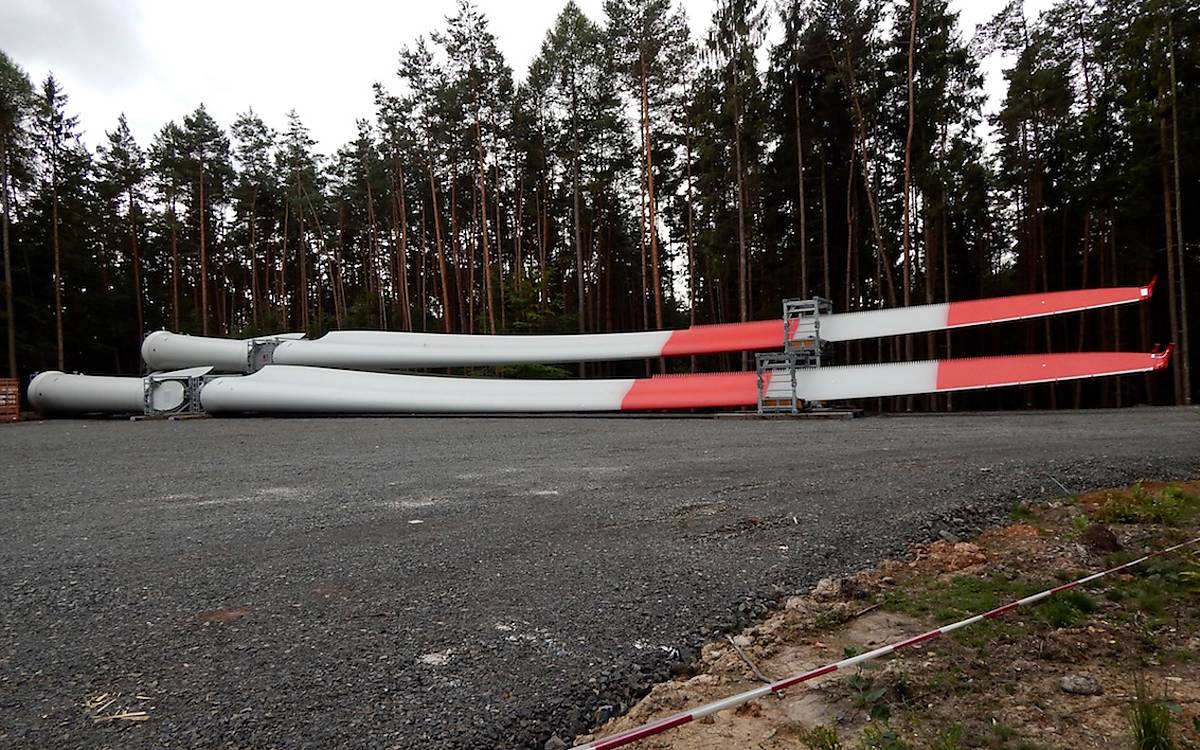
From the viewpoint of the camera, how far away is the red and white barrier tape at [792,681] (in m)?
1.26

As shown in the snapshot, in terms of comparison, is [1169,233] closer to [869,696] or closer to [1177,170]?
[1177,170]

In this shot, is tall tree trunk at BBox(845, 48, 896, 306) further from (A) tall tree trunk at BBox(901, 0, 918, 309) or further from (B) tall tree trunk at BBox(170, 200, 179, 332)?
(B) tall tree trunk at BBox(170, 200, 179, 332)

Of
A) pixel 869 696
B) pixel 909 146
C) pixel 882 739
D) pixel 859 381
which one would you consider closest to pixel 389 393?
pixel 859 381

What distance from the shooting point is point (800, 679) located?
1.49 metres

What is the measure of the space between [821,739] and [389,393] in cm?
1143

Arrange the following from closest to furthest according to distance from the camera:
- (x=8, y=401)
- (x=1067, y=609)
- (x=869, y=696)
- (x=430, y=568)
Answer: (x=869, y=696) < (x=1067, y=609) < (x=430, y=568) < (x=8, y=401)

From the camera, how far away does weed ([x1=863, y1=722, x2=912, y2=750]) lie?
1.21 meters

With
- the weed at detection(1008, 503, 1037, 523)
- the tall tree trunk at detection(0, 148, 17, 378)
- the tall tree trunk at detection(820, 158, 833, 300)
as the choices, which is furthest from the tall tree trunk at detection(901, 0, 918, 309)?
the tall tree trunk at detection(0, 148, 17, 378)

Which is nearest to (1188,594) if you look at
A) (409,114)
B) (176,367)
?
(176,367)

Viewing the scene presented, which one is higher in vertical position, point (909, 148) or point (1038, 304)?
point (909, 148)

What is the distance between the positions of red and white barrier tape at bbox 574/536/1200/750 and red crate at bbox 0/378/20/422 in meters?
18.7

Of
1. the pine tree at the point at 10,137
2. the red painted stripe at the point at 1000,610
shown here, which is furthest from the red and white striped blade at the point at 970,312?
the pine tree at the point at 10,137

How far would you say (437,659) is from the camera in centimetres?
173

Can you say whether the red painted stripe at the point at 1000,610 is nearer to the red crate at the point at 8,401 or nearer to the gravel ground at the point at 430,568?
the gravel ground at the point at 430,568
